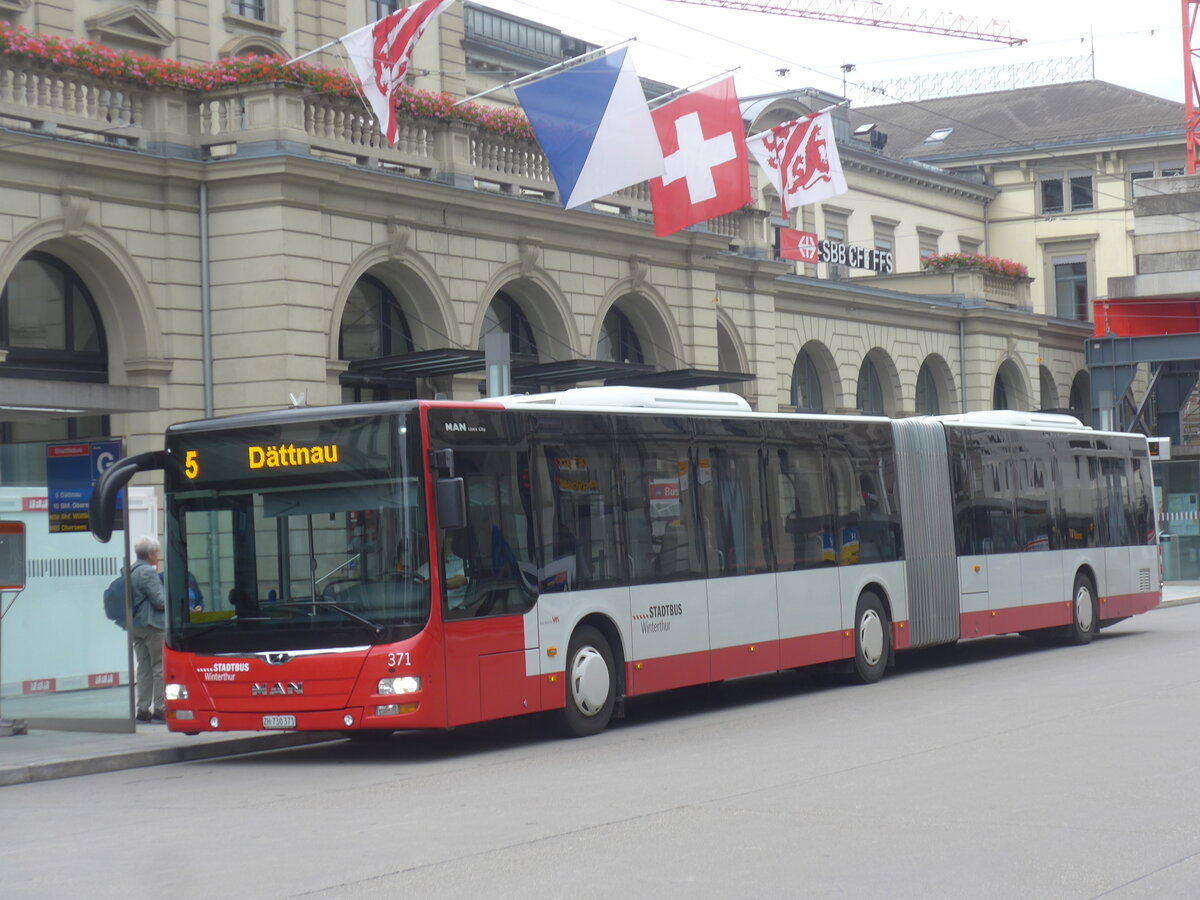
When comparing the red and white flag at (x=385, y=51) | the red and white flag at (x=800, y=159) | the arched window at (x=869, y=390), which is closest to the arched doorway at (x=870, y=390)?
the arched window at (x=869, y=390)

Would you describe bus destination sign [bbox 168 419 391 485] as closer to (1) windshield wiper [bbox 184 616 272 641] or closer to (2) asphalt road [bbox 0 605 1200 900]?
(1) windshield wiper [bbox 184 616 272 641]

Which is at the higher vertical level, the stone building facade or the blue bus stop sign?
the stone building facade

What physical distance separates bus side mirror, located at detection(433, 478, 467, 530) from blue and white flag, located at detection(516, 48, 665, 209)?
1009cm

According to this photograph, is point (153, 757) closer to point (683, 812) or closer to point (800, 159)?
point (683, 812)

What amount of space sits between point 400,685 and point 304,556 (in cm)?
127

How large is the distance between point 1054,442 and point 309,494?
44.7 ft

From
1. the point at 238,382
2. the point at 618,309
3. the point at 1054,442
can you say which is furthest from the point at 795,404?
the point at 238,382

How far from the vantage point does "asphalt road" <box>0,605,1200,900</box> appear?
8.26 meters

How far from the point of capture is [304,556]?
1366 centimetres

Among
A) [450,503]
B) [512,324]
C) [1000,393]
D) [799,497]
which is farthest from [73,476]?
[1000,393]

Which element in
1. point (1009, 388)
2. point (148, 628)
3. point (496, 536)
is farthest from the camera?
point (1009, 388)

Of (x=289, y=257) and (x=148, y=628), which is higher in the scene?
(x=289, y=257)

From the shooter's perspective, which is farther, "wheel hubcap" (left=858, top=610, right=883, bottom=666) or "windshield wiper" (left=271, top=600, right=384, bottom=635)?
"wheel hubcap" (left=858, top=610, right=883, bottom=666)

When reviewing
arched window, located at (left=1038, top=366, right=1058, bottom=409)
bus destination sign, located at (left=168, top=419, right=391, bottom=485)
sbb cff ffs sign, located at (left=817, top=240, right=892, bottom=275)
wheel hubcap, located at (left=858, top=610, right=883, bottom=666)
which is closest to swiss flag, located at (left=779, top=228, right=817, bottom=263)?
sbb cff ffs sign, located at (left=817, top=240, right=892, bottom=275)
